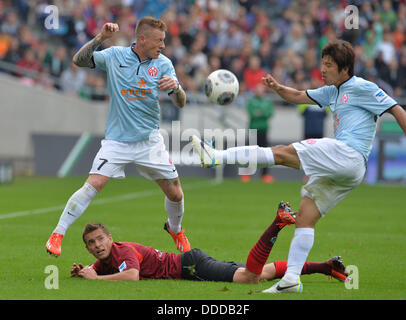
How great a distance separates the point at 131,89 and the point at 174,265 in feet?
6.73

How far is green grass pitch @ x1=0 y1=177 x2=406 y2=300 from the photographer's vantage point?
6.49 meters

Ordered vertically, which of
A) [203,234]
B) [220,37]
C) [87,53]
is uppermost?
[220,37]

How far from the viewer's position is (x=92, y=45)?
7969 millimetres

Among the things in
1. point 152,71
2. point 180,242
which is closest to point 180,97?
point 152,71

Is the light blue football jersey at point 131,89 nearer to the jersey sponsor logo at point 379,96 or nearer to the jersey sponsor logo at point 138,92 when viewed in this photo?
the jersey sponsor logo at point 138,92

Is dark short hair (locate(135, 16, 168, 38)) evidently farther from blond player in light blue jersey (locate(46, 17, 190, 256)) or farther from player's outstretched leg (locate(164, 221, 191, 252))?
player's outstretched leg (locate(164, 221, 191, 252))

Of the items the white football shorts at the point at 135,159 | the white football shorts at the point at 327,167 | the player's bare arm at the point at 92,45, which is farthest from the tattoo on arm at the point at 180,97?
the white football shorts at the point at 327,167

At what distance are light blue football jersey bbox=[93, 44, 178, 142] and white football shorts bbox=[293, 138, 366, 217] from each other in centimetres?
228

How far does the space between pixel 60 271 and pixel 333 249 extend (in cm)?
359

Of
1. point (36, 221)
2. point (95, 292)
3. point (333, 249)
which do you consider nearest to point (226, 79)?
point (333, 249)

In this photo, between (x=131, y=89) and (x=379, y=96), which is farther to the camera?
(x=131, y=89)

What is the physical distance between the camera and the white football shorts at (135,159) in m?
8.05

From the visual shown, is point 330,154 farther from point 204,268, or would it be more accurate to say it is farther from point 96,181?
point 96,181
